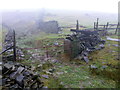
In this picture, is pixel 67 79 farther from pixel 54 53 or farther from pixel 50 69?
pixel 54 53

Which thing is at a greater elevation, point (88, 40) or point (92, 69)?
point (88, 40)

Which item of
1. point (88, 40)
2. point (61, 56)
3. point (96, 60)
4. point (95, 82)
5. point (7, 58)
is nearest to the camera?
point (95, 82)

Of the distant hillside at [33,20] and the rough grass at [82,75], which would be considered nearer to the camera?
the rough grass at [82,75]

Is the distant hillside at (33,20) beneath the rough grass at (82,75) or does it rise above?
above

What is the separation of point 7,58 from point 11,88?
4.92 meters

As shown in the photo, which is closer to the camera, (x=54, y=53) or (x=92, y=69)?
(x=92, y=69)

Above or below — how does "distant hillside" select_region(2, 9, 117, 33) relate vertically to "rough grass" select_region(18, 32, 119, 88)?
above

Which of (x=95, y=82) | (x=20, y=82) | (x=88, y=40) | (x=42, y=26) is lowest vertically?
(x=95, y=82)

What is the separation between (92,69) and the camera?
10.1 metres

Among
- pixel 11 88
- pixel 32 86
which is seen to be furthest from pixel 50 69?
pixel 11 88

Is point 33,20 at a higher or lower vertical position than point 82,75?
higher

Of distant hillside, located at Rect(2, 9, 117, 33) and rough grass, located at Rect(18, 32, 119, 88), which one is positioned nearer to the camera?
rough grass, located at Rect(18, 32, 119, 88)

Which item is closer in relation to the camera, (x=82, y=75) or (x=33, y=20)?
(x=82, y=75)

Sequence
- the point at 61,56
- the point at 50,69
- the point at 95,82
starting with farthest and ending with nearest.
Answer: the point at 61,56, the point at 50,69, the point at 95,82
